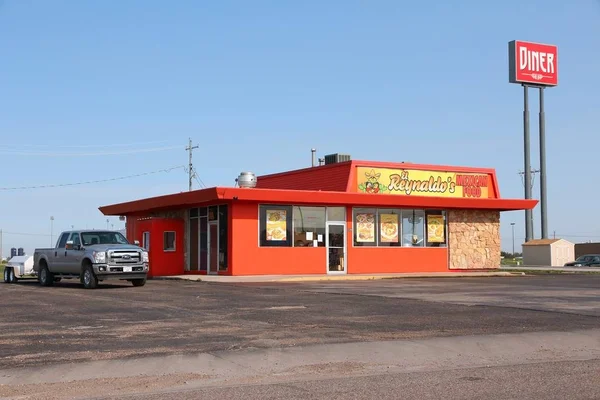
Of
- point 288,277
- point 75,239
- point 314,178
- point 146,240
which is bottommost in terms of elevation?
point 288,277

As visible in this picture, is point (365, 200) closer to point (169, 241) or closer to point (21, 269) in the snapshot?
point (169, 241)

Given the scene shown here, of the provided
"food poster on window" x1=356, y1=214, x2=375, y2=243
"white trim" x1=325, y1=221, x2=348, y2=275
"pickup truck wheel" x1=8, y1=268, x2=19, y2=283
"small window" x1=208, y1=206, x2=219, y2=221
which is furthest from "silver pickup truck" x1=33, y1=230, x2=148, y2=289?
"food poster on window" x1=356, y1=214, x2=375, y2=243

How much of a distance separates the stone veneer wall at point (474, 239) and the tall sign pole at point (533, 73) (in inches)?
1102

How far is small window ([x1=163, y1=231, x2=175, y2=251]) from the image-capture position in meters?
35.9

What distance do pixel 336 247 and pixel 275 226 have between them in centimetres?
328

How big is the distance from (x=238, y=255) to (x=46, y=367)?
22.5 m

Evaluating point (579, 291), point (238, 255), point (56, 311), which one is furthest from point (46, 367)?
point (238, 255)

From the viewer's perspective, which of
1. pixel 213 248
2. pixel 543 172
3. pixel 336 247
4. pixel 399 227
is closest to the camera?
pixel 213 248

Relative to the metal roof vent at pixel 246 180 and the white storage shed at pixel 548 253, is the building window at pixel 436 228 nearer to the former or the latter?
the metal roof vent at pixel 246 180

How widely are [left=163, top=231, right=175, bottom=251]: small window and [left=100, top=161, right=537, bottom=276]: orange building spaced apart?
0.05m

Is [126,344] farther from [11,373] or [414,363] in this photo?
[414,363]

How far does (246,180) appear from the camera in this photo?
34.1m

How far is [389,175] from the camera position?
3731cm

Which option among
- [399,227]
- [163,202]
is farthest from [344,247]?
[163,202]
